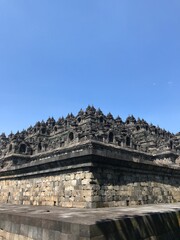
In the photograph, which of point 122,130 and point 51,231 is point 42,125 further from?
point 51,231

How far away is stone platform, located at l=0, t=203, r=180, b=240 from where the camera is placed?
4.09 meters

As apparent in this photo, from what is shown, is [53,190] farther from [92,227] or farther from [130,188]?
[92,227]

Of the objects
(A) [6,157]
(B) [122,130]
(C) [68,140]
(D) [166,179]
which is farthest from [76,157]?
(A) [6,157]

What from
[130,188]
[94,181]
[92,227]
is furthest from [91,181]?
[92,227]

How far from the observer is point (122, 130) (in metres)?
35.2

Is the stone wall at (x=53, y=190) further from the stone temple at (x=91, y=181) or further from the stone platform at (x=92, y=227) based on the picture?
the stone platform at (x=92, y=227)

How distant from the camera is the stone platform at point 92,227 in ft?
13.4

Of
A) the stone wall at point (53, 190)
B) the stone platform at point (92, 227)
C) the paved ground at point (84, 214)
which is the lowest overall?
the stone platform at point (92, 227)

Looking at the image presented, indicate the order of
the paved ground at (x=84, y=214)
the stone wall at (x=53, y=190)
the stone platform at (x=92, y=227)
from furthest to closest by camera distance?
the stone wall at (x=53, y=190), the paved ground at (x=84, y=214), the stone platform at (x=92, y=227)

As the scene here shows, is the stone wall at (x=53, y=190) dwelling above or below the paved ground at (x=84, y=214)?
above

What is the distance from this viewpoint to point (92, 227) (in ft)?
13.0

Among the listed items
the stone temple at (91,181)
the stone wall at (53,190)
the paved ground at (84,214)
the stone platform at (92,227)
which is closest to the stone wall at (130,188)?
the stone temple at (91,181)

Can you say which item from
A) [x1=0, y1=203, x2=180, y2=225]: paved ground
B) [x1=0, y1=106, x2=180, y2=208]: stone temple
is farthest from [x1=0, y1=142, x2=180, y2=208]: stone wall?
[x1=0, y1=203, x2=180, y2=225]: paved ground

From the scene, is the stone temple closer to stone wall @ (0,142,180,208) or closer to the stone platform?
stone wall @ (0,142,180,208)
